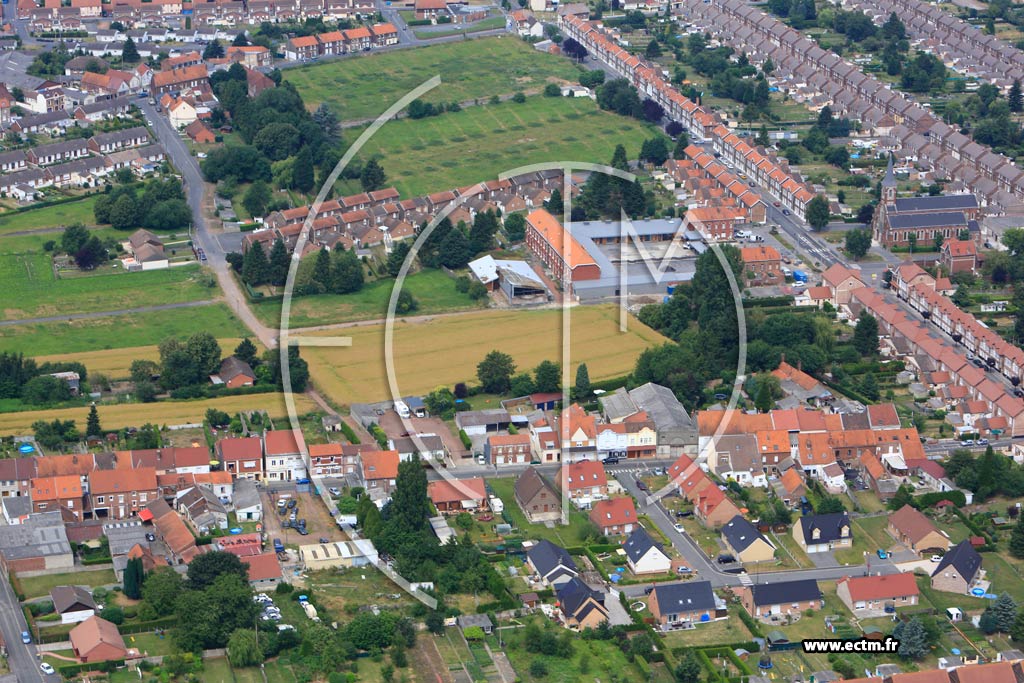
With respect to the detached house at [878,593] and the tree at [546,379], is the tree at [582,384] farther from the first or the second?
the detached house at [878,593]

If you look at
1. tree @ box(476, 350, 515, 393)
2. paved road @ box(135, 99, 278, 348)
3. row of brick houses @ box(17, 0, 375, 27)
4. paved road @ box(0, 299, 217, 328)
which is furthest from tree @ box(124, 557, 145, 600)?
row of brick houses @ box(17, 0, 375, 27)

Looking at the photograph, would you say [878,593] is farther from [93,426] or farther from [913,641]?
[93,426]

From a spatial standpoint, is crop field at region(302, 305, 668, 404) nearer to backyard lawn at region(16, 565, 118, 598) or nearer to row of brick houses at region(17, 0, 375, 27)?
backyard lawn at region(16, 565, 118, 598)

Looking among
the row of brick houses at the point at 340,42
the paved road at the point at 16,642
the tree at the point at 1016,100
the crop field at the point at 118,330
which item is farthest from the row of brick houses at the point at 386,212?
the tree at the point at 1016,100

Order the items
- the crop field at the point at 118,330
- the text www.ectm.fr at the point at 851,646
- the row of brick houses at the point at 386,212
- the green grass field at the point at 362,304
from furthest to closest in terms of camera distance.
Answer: the row of brick houses at the point at 386,212
the green grass field at the point at 362,304
the crop field at the point at 118,330
the text www.ectm.fr at the point at 851,646

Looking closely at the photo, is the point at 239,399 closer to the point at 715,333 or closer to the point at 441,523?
the point at 441,523
